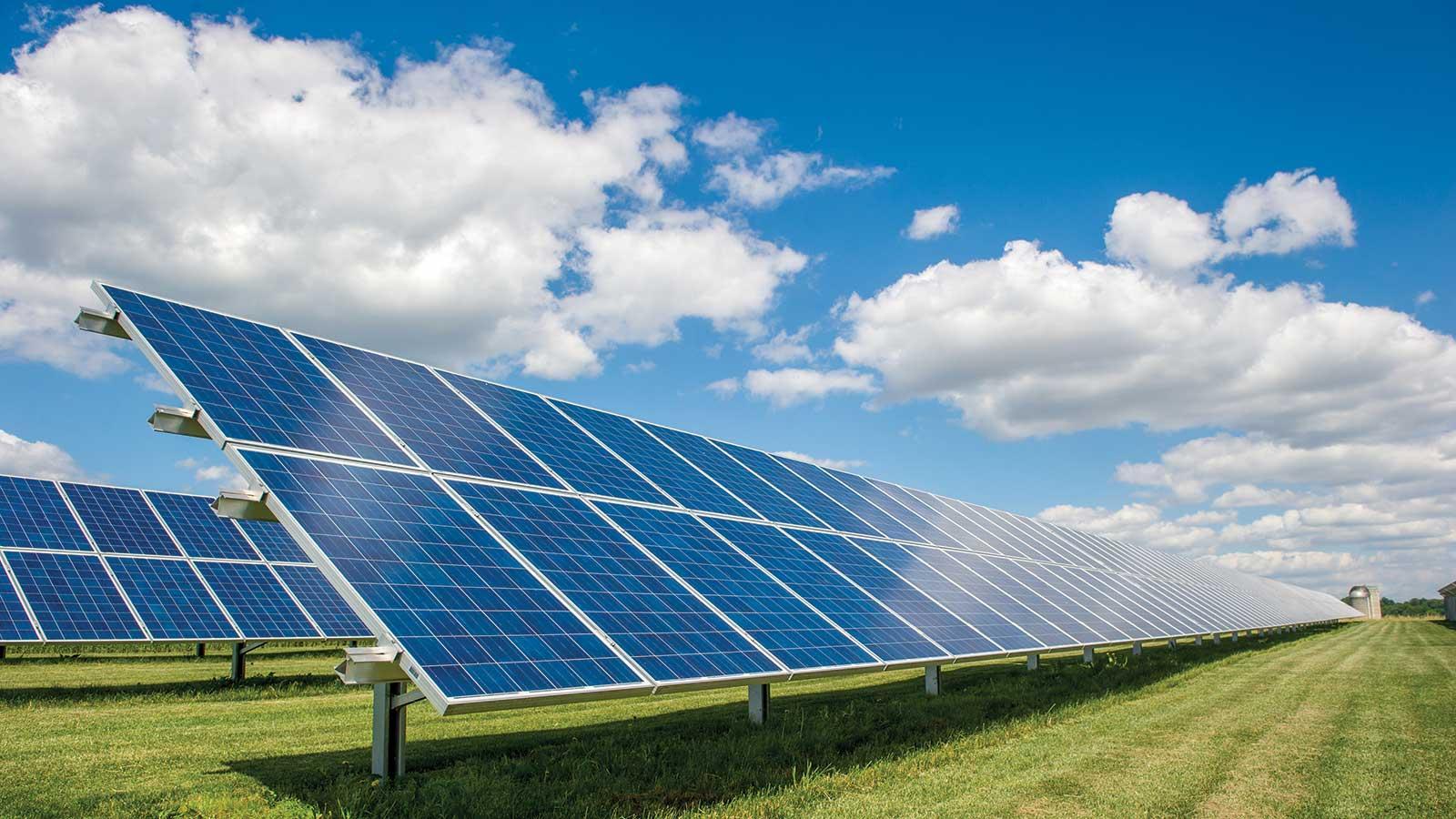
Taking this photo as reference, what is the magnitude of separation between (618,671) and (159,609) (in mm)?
20791

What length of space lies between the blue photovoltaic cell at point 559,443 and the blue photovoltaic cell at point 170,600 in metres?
12.3

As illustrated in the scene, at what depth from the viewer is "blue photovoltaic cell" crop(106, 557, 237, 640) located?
24828 millimetres

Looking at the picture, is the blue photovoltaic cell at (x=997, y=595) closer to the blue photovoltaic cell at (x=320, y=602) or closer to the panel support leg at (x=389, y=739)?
the panel support leg at (x=389, y=739)

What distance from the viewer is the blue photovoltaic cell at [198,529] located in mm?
30000

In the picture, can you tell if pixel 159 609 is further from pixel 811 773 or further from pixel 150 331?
pixel 811 773

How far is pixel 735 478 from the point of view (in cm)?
2281

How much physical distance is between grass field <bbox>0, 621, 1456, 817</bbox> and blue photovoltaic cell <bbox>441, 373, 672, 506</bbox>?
4.48 meters

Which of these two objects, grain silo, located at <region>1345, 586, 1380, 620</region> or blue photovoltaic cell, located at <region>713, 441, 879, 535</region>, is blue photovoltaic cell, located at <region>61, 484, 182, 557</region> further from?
grain silo, located at <region>1345, 586, 1380, 620</region>

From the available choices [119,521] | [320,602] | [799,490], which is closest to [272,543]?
[320,602]

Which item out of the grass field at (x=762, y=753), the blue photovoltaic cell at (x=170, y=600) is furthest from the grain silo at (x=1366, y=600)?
the blue photovoltaic cell at (x=170, y=600)

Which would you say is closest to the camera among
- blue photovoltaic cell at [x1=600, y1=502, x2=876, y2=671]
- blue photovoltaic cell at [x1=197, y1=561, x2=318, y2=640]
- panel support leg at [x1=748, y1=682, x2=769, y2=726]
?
blue photovoltaic cell at [x1=600, y1=502, x2=876, y2=671]

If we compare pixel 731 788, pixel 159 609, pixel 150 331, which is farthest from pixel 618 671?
pixel 159 609

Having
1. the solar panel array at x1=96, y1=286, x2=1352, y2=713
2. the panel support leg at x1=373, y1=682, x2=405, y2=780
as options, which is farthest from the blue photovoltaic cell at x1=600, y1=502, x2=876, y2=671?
the panel support leg at x1=373, y1=682, x2=405, y2=780

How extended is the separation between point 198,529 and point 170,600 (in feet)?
18.5
